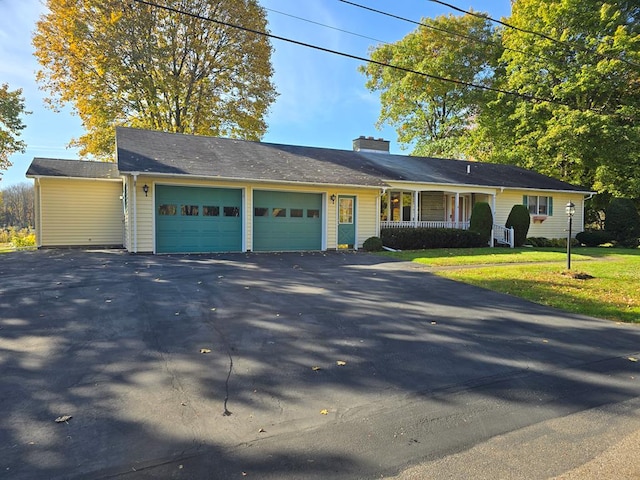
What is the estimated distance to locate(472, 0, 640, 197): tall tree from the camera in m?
20.6

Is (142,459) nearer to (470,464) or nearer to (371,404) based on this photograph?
(371,404)

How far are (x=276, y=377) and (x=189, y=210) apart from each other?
10.6m

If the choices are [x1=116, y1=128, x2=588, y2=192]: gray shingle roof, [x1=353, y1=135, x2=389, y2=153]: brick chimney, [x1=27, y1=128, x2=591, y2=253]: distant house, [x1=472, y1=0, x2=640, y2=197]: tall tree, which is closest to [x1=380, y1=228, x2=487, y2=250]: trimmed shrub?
[x1=27, y1=128, x2=591, y2=253]: distant house

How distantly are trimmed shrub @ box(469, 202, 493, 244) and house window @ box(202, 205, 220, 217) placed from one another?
11.1 meters

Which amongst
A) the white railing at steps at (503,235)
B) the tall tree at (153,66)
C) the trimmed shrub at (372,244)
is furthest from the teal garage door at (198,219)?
the tall tree at (153,66)

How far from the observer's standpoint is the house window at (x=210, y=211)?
1348 cm

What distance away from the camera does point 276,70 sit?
2605 centimetres

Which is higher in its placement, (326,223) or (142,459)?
(326,223)

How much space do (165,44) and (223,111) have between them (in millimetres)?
4793

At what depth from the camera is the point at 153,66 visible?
22.5 m

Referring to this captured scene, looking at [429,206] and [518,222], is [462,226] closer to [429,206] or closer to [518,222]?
[518,222]

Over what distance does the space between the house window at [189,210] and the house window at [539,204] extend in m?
16.6

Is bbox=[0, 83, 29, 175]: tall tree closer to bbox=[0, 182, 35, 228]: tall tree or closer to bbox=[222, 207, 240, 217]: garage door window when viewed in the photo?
bbox=[222, 207, 240, 217]: garage door window

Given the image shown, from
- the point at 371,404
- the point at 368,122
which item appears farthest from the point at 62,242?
the point at 368,122
